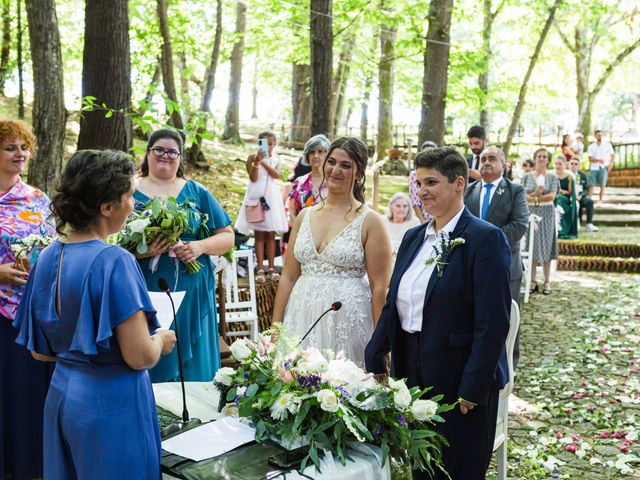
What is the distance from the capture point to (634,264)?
12.2 meters

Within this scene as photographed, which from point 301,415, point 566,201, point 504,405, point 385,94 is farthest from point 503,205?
point 385,94

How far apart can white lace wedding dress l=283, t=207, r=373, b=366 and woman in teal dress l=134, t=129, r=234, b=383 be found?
67 cm

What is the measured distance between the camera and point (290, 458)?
2.12 m

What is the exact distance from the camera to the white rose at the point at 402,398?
221 cm

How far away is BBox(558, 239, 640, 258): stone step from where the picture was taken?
41.3 feet

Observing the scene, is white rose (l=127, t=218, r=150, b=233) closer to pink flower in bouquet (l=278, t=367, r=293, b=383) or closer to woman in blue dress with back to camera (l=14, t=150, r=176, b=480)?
woman in blue dress with back to camera (l=14, t=150, r=176, b=480)

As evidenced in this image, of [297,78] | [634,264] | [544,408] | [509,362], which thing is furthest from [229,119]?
[509,362]

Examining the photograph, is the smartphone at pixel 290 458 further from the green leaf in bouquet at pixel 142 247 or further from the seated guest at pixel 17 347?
the seated guest at pixel 17 347

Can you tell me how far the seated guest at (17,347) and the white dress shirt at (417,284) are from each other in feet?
6.63

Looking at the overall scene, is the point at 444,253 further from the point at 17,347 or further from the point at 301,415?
the point at 17,347

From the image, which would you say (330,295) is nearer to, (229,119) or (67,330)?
(67,330)

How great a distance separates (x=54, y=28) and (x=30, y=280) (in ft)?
12.6

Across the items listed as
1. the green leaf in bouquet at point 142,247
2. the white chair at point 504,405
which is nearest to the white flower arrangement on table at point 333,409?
the white chair at point 504,405

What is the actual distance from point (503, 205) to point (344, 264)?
9.98 ft
